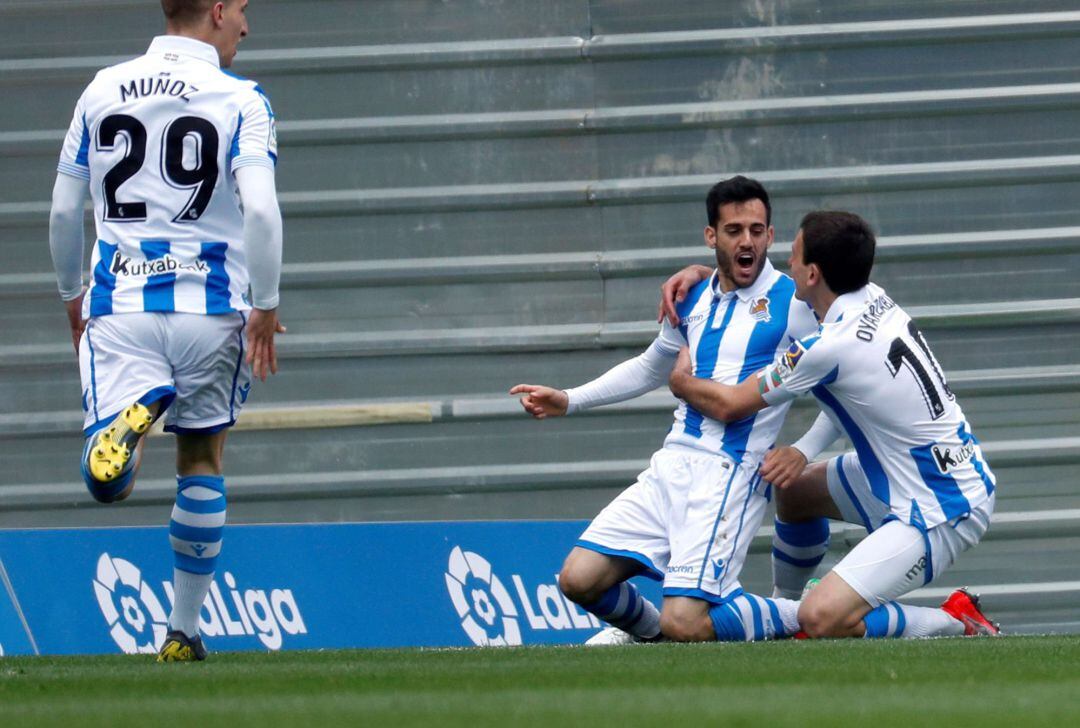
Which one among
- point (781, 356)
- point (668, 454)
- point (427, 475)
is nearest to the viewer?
point (781, 356)

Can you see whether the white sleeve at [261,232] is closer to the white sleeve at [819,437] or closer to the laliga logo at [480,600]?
the white sleeve at [819,437]

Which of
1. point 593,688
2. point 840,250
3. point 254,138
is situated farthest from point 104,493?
point 840,250

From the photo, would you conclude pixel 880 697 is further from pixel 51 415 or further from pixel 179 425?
pixel 51 415

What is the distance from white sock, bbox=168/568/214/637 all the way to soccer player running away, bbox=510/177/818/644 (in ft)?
4.32

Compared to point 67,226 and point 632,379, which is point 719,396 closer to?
point 632,379

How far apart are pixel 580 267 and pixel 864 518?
195 cm

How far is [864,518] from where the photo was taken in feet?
18.8

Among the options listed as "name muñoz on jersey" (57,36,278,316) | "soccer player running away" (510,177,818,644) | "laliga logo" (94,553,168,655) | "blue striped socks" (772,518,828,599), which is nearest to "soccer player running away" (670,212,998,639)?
"soccer player running away" (510,177,818,644)

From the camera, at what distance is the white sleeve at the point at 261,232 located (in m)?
4.55

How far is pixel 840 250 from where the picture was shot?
212 inches

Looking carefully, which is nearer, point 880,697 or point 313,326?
point 880,697

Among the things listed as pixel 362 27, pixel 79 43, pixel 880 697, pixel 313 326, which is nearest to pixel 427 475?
pixel 313 326

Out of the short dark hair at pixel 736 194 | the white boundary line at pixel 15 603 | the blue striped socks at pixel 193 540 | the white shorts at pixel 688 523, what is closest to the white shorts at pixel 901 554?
the white shorts at pixel 688 523

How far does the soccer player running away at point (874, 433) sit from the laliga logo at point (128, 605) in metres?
2.68
